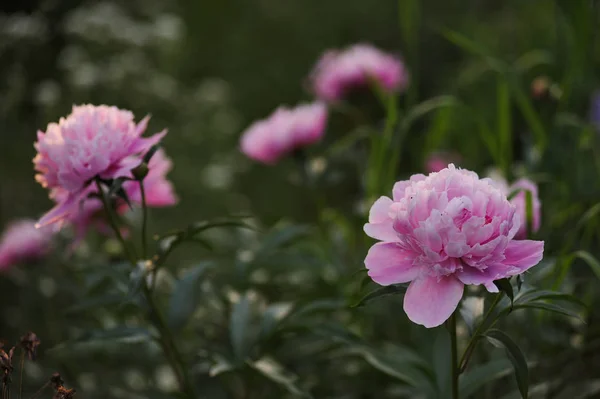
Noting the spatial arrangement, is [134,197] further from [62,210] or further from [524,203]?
[524,203]

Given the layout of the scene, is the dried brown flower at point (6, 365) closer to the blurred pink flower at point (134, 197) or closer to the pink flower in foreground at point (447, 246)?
the blurred pink flower at point (134, 197)

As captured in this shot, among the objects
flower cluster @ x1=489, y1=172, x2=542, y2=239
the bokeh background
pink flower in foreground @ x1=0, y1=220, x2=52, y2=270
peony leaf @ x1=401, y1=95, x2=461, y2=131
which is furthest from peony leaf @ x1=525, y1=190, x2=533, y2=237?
pink flower in foreground @ x1=0, y1=220, x2=52, y2=270

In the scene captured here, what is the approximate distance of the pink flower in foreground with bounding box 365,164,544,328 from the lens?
2.24 feet

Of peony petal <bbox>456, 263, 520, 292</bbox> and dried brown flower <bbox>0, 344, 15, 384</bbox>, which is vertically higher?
peony petal <bbox>456, 263, 520, 292</bbox>

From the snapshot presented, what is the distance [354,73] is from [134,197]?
72 cm

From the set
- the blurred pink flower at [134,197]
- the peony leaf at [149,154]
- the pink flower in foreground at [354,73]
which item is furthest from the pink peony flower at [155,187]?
the pink flower in foreground at [354,73]

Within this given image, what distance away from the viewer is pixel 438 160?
5.69ft

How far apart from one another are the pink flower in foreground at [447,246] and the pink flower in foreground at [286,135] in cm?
68

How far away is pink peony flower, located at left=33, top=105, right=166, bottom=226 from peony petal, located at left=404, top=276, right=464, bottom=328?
386mm

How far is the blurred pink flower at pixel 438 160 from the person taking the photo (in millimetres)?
1622

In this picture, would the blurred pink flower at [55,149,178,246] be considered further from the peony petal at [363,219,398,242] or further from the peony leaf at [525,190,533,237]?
the peony leaf at [525,190,533,237]

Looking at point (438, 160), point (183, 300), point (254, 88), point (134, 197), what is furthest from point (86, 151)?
point (254, 88)

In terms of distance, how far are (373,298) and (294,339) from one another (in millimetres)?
552

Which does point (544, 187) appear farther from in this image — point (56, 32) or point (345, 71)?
point (56, 32)
